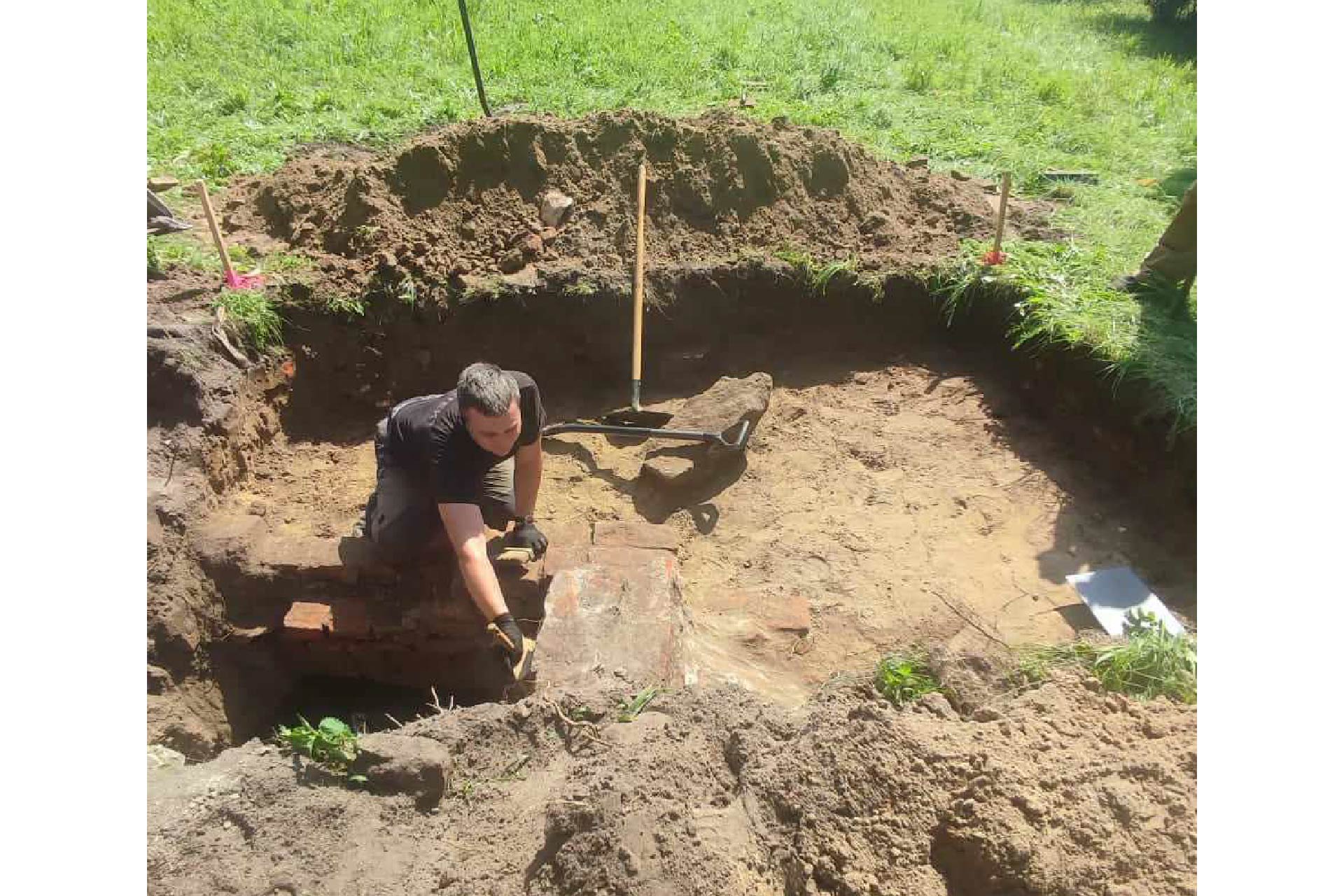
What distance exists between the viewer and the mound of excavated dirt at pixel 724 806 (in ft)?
6.88

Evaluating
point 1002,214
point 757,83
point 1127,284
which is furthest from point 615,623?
point 757,83

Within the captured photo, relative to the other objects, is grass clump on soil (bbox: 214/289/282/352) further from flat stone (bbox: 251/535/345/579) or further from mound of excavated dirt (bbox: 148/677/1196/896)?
mound of excavated dirt (bbox: 148/677/1196/896)

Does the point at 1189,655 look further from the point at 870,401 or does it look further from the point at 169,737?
the point at 169,737

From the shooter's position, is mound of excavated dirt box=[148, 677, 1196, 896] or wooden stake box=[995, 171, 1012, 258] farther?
wooden stake box=[995, 171, 1012, 258]

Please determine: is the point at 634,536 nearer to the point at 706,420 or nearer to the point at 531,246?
the point at 706,420

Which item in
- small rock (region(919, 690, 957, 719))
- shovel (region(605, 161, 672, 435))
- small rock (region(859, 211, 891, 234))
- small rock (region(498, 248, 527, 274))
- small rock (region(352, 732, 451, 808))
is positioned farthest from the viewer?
small rock (region(859, 211, 891, 234))

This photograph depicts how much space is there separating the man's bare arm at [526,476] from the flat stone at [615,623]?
0.68 meters

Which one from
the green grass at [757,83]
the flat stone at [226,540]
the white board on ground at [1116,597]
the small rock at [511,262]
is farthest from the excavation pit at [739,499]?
the green grass at [757,83]

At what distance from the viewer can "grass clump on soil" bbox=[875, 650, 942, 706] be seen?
9.21ft

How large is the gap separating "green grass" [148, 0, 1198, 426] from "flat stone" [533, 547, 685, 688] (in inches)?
126

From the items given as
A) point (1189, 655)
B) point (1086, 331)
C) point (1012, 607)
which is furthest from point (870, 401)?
point (1189, 655)

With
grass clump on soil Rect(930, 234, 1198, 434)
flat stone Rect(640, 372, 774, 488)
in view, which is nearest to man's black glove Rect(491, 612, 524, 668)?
flat stone Rect(640, 372, 774, 488)

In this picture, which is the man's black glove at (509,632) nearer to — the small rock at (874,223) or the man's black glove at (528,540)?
the man's black glove at (528,540)

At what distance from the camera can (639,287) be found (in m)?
5.38
